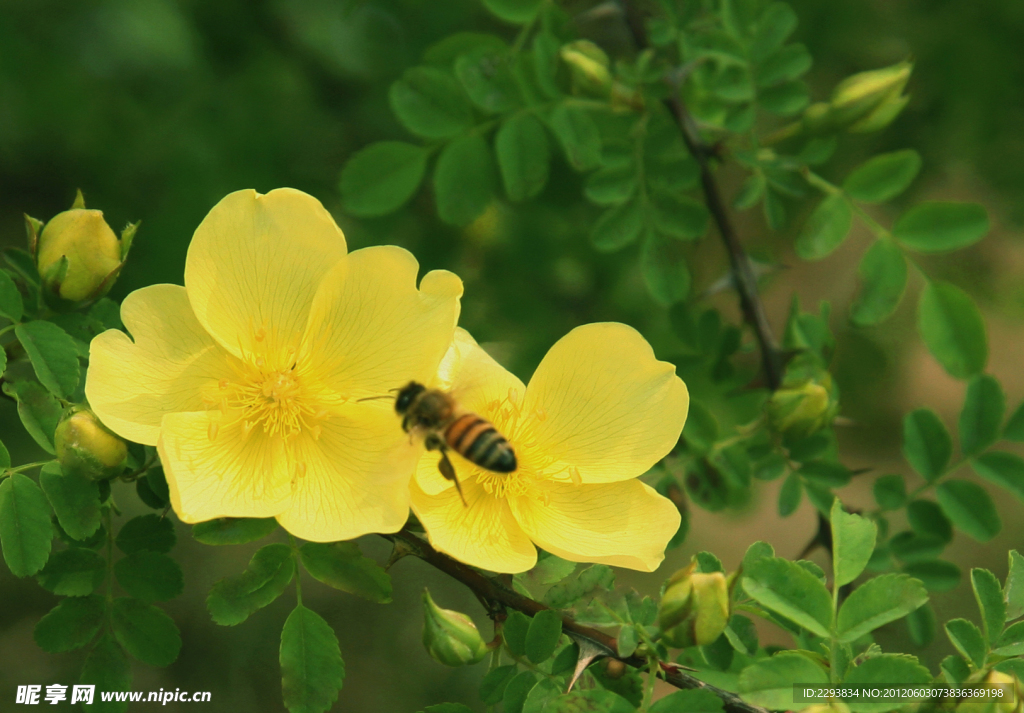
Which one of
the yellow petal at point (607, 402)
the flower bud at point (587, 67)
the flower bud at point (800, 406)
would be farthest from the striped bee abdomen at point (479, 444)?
the flower bud at point (587, 67)

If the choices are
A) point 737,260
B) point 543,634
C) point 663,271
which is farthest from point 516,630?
point 737,260

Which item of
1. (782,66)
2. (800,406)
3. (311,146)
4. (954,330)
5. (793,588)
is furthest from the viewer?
(311,146)

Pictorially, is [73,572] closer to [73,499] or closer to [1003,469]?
[73,499]

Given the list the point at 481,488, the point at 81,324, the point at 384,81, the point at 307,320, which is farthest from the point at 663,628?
the point at 384,81

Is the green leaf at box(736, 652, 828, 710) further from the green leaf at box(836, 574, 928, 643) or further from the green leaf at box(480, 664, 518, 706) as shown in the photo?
the green leaf at box(480, 664, 518, 706)

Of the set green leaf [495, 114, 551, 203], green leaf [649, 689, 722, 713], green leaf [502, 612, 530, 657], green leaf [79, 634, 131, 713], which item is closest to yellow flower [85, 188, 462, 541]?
green leaf [502, 612, 530, 657]
